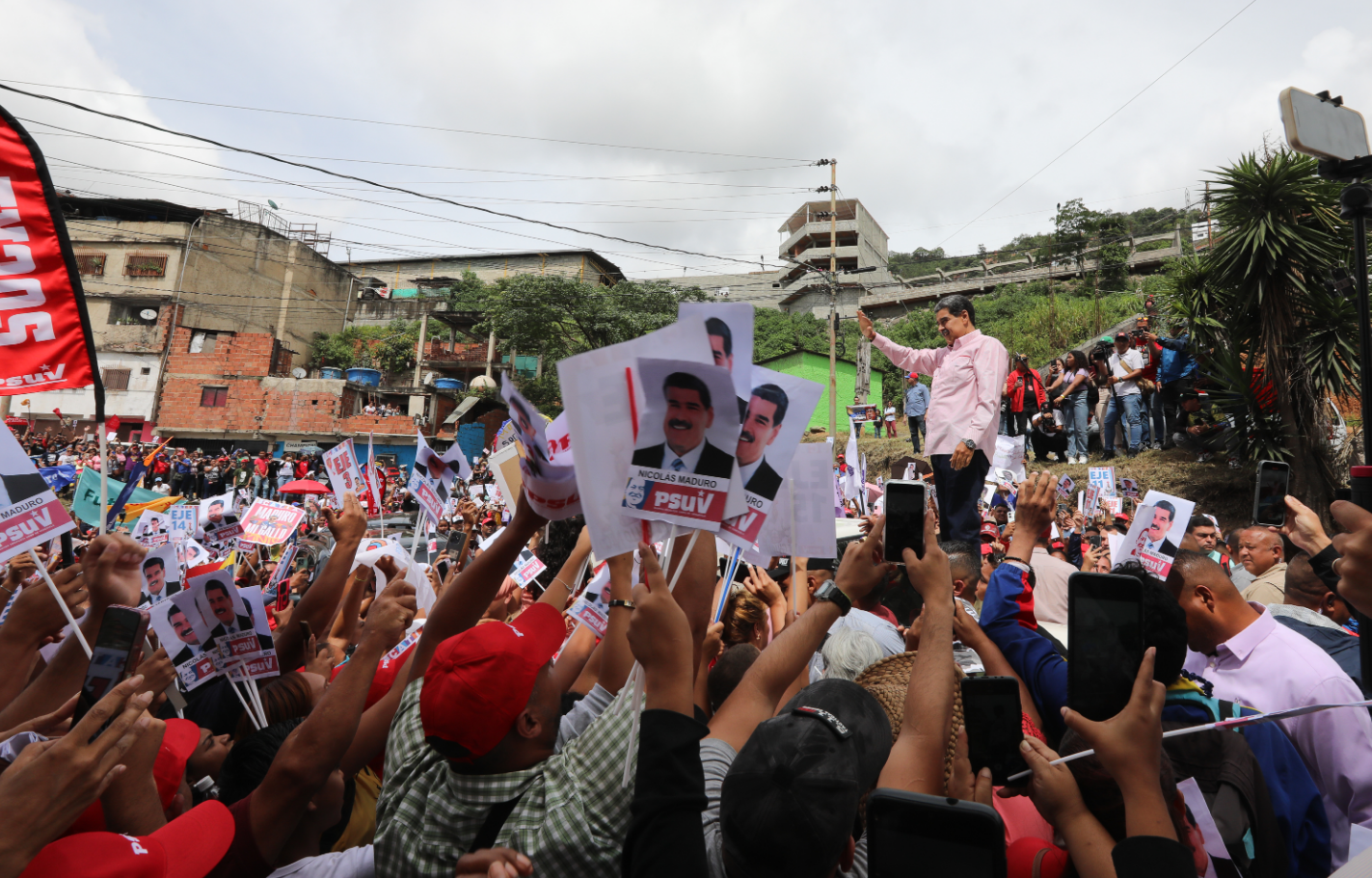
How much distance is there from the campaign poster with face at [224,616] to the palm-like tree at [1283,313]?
9544 mm

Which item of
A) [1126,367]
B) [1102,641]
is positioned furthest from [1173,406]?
[1102,641]

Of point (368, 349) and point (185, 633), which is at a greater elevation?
point (368, 349)

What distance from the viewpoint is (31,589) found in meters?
2.34

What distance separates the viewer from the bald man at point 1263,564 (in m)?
4.05

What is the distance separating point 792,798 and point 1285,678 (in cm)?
193

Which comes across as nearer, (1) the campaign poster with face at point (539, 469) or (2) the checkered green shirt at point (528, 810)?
(2) the checkered green shirt at point (528, 810)

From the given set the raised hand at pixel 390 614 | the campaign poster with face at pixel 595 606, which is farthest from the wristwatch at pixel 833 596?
the raised hand at pixel 390 614

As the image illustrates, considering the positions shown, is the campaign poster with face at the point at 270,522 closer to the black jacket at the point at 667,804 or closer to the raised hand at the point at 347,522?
the raised hand at the point at 347,522

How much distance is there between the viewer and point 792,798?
1294mm

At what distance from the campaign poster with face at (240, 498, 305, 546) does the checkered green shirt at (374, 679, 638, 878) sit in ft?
17.1

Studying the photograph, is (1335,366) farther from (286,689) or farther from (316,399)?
(316,399)

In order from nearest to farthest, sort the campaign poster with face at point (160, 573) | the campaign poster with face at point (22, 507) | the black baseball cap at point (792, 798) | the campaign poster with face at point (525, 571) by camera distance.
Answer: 1. the black baseball cap at point (792, 798)
2. the campaign poster with face at point (22, 507)
3. the campaign poster with face at point (160, 573)
4. the campaign poster with face at point (525, 571)

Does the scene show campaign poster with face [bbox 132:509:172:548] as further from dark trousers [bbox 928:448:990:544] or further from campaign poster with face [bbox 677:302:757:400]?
campaign poster with face [bbox 677:302:757:400]

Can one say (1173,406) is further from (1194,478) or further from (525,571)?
(525,571)
